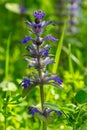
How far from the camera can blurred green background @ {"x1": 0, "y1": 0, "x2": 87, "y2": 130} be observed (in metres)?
1.71

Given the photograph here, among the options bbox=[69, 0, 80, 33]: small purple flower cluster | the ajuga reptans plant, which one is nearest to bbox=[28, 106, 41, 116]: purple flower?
the ajuga reptans plant

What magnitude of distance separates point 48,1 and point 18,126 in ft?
6.62

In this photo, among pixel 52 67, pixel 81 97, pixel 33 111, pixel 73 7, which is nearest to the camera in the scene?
pixel 81 97

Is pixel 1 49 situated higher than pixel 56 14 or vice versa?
pixel 56 14

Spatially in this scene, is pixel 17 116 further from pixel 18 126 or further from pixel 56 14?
pixel 56 14

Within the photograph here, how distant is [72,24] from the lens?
10.9 ft

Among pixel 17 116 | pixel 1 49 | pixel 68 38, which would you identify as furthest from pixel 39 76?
pixel 68 38

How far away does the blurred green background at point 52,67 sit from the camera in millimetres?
1706

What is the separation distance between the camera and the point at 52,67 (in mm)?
2727

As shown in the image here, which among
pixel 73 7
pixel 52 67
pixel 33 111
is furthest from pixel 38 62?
pixel 73 7

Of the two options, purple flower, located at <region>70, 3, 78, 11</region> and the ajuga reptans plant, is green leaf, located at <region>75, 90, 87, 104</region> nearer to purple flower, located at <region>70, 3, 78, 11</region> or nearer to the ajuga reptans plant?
the ajuga reptans plant

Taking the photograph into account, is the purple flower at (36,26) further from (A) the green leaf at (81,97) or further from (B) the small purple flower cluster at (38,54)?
(A) the green leaf at (81,97)

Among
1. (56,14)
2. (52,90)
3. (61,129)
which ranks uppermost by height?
(56,14)

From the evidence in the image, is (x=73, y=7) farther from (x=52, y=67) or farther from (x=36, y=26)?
(x=36, y=26)
